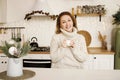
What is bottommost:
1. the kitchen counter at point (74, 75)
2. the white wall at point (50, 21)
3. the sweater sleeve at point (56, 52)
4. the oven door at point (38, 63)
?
the oven door at point (38, 63)

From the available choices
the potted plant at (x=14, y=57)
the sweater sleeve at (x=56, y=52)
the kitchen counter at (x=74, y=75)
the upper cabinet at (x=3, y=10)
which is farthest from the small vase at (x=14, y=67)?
the upper cabinet at (x=3, y=10)

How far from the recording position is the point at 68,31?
2152 mm

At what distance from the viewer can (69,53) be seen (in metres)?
2.15

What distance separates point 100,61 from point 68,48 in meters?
1.56

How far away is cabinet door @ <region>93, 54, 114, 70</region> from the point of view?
3510mm

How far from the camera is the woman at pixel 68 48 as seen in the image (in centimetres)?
209

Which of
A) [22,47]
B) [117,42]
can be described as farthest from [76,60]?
[117,42]

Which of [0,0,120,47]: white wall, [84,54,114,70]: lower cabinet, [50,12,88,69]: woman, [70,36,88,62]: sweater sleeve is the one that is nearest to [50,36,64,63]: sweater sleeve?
[50,12,88,69]: woman

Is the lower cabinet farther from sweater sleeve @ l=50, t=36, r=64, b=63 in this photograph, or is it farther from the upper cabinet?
the upper cabinet

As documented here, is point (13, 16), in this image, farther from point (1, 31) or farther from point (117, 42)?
point (117, 42)

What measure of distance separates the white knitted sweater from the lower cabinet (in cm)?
140

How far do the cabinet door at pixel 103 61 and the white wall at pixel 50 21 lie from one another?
582 mm

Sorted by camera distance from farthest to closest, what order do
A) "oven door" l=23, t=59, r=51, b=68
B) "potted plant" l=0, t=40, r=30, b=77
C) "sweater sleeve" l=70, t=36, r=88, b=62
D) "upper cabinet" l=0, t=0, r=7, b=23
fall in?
"upper cabinet" l=0, t=0, r=7, b=23 < "oven door" l=23, t=59, r=51, b=68 < "sweater sleeve" l=70, t=36, r=88, b=62 < "potted plant" l=0, t=40, r=30, b=77

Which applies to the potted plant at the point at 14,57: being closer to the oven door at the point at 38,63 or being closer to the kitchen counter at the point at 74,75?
the kitchen counter at the point at 74,75
